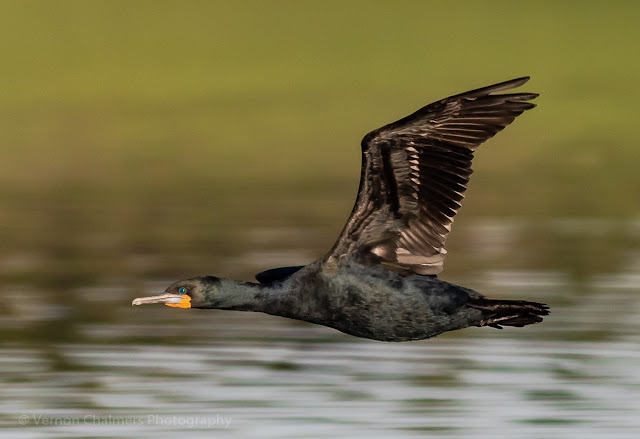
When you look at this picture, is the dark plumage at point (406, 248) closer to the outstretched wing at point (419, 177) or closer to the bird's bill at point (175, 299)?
the outstretched wing at point (419, 177)

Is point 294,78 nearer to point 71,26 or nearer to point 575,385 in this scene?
point 71,26

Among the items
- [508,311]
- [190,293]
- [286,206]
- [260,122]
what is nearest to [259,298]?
[190,293]

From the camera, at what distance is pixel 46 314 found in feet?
56.3

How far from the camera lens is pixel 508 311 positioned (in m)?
11.7

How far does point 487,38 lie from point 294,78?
445 cm

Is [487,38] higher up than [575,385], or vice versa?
[487,38]

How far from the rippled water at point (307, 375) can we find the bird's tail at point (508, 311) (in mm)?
1875

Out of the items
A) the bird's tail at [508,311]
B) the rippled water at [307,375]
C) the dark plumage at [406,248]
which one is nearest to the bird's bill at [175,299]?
the dark plumage at [406,248]

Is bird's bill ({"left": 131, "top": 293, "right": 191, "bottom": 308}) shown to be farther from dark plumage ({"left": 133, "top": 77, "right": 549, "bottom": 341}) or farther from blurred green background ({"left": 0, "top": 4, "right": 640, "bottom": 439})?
blurred green background ({"left": 0, "top": 4, "right": 640, "bottom": 439})

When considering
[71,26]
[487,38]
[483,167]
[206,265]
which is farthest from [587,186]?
[71,26]

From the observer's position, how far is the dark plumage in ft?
38.1

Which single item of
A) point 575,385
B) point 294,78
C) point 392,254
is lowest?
point 575,385

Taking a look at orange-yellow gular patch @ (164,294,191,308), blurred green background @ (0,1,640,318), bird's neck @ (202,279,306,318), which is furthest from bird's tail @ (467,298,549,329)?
blurred green background @ (0,1,640,318)

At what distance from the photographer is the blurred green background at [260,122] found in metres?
21.2
